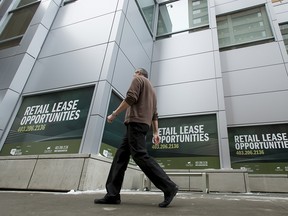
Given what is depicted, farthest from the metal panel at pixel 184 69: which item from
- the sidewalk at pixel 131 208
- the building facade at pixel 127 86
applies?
the sidewalk at pixel 131 208

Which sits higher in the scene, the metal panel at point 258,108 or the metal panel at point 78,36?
the metal panel at point 78,36

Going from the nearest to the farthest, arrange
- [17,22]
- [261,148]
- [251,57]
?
[261,148], [17,22], [251,57]

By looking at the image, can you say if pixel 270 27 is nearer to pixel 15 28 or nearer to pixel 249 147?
pixel 249 147

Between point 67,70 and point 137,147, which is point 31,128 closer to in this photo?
point 67,70

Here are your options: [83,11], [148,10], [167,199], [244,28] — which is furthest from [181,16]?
[167,199]

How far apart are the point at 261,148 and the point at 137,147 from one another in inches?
182

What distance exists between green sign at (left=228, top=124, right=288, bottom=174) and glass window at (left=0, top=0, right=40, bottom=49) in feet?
20.9

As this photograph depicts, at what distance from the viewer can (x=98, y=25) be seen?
482 centimetres

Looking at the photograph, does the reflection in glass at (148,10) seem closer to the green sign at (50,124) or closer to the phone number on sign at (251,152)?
the green sign at (50,124)

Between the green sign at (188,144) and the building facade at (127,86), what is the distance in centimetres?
3

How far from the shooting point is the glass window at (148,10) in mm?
6508

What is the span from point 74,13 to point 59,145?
373cm

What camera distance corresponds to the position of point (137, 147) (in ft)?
5.95

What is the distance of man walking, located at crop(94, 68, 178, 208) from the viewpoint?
1706 millimetres
